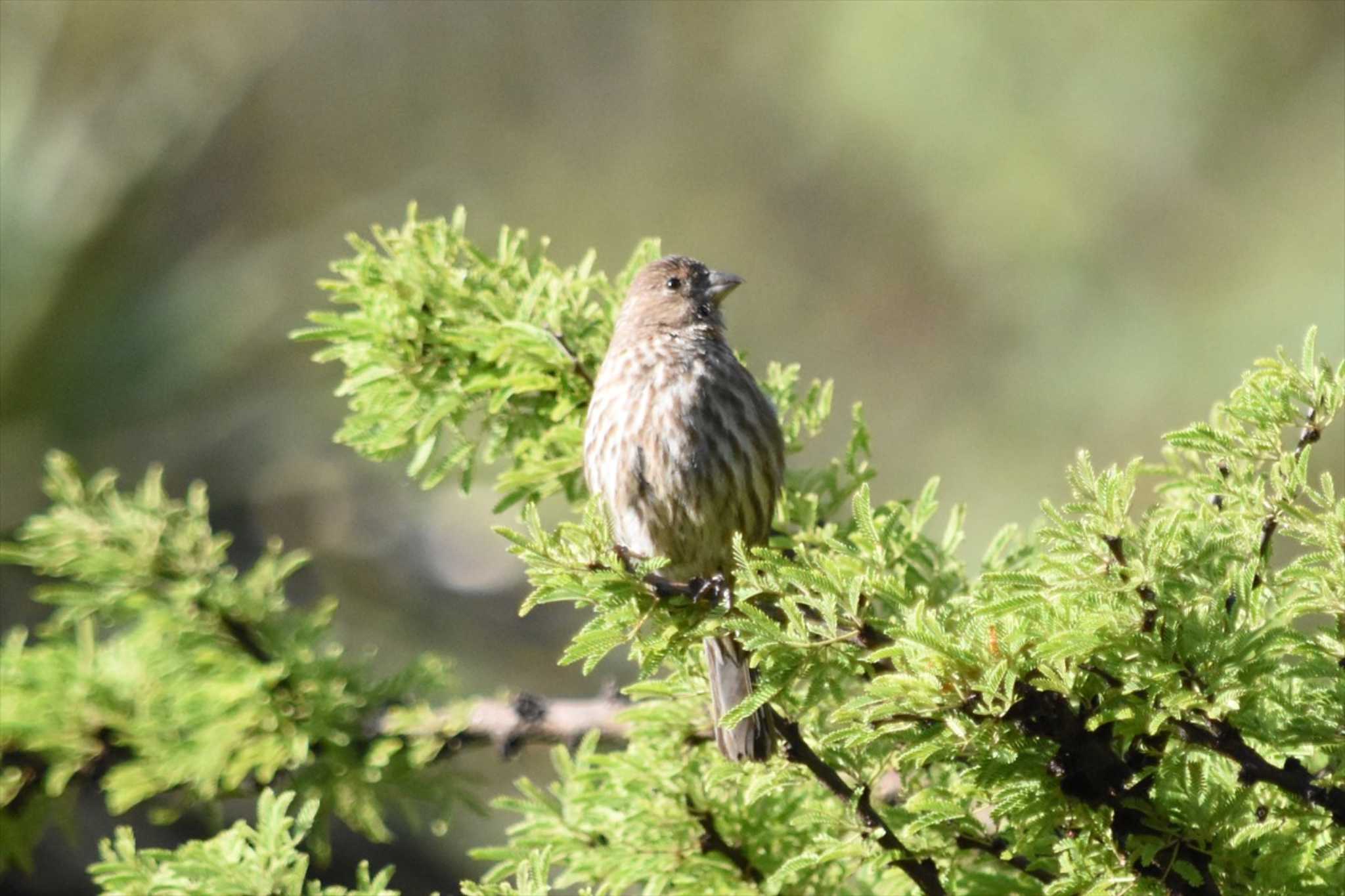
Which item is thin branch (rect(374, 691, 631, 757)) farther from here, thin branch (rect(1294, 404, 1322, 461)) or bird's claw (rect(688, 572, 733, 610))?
thin branch (rect(1294, 404, 1322, 461))

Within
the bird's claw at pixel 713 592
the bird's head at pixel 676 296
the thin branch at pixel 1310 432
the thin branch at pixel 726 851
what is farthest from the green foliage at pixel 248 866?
the bird's head at pixel 676 296

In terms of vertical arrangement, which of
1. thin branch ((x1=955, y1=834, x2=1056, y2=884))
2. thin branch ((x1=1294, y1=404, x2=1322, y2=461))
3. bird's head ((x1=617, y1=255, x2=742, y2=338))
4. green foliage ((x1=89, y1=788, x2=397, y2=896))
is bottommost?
green foliage ((x1=89, y1=788, x2=397, y2=896))

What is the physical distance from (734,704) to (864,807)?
16.3 inches

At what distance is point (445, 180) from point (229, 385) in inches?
147

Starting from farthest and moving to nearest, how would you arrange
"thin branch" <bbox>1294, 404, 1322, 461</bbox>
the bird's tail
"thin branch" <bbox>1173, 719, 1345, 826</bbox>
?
the bird's tail, "thin branch" <bbox>1294, 404, 1322, 461</bbox>, "thin branch" <bbox>1173, 719, 1345, 826</bbox>

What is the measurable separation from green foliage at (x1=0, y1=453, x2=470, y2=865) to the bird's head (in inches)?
34.3

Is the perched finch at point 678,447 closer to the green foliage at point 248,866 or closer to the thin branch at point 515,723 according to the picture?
the thin branch at point 515,723

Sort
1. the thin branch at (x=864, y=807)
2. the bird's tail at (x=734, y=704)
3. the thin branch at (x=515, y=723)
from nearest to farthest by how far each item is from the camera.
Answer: the thin branch at (x=864, y=807) → the bird's tail at (x=734, y=704) → the thin branch at (x=515, y=723)

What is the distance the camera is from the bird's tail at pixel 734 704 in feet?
6.66

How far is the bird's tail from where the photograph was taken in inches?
79.9

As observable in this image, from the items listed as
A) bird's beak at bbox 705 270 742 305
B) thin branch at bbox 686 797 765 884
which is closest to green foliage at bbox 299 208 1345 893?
thin branch at bbox 686 797 765 884

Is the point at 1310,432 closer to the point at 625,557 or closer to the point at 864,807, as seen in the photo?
the point at 864,807

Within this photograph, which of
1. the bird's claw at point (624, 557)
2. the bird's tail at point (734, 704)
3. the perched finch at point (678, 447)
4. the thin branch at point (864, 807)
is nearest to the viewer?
the thin branch at point (864, 807)

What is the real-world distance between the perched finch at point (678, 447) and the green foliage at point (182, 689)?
508 millimetres
